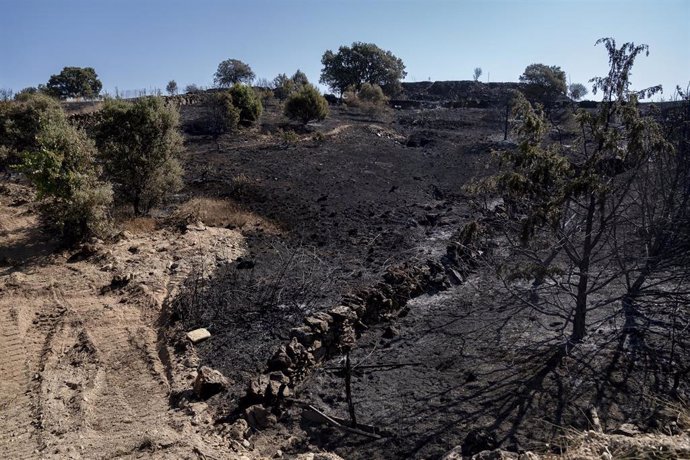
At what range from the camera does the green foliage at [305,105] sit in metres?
29.6

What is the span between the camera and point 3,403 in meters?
6.66

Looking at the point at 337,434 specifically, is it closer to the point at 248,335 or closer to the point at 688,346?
the point at 248,335

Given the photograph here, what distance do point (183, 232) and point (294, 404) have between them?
7061 mm

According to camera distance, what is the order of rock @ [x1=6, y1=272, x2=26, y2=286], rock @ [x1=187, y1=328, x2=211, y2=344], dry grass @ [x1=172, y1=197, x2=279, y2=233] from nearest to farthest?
rock @ [x1=187, y1=328, x2=211, y2=344] → rock @ [x1=6, y1=272, x2=26, y2=286] → dry grass @ [x1=172, y1=197, x2=279, y2=233]

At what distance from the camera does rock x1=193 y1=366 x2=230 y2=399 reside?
6707 millimetres

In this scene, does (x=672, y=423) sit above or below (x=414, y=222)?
below

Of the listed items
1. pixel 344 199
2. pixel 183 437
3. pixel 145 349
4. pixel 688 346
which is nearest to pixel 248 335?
pixel 145 349

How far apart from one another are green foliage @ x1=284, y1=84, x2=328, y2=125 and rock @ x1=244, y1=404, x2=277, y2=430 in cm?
2511

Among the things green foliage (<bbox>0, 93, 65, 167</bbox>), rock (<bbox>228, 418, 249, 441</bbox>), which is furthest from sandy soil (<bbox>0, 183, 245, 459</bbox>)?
green foliage (<bbox>0, 93, 65, 167</bbox>)

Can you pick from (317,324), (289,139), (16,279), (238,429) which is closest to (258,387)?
(238,429)

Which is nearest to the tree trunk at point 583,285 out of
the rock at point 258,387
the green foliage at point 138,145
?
the rock at point 258,387

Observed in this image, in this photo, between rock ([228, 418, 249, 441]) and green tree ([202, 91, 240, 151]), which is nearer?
rock ([228, 418, 249, 441])

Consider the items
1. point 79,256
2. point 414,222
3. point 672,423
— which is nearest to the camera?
point 672,423

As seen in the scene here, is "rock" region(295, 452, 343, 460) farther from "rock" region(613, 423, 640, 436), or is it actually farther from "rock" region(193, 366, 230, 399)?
"rock" region(613, 423, 640, 436)
